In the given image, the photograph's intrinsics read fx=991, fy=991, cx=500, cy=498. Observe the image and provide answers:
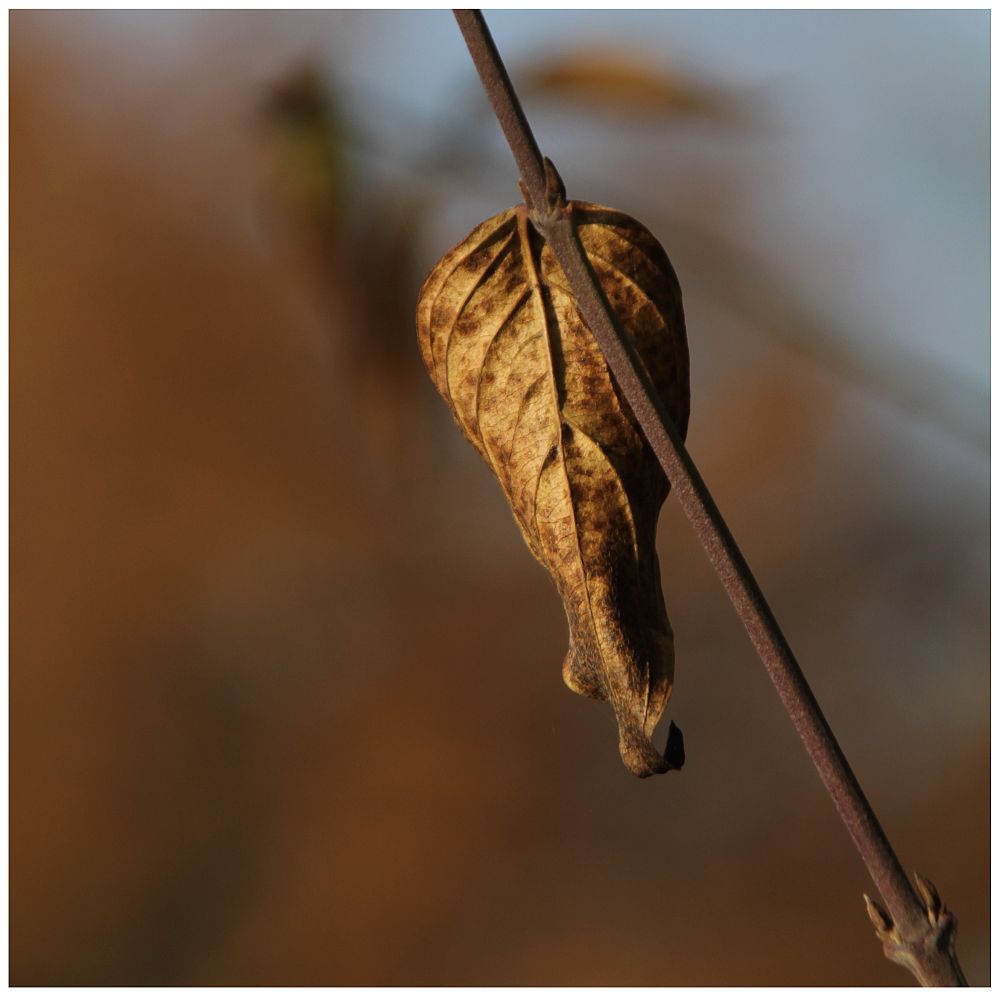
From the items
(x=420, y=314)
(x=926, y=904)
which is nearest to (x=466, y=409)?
(x=420, y=314)

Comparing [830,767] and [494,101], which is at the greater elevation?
[494,101]

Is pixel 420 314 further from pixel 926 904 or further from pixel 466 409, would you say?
pixel 926 904

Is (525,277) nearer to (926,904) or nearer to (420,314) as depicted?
(420,314)
